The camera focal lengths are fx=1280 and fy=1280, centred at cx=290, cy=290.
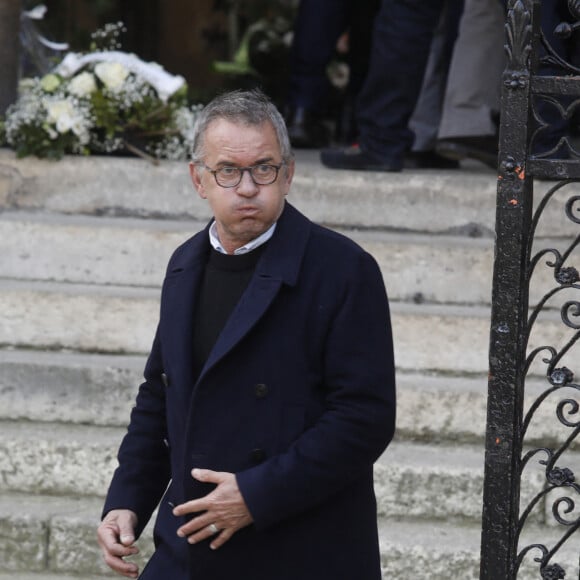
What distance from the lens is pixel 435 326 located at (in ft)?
15.2

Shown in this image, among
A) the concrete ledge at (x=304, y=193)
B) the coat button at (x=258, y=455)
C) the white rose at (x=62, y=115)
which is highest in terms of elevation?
the white rose at (x=62, y=115)

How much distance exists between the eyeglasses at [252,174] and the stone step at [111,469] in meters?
1.83

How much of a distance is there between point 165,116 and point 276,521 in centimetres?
351

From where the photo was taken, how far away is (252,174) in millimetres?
2521

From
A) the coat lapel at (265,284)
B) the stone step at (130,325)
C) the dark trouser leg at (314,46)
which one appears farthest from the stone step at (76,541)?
the dark trouser leg at (314,46)

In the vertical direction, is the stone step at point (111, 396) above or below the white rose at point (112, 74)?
below

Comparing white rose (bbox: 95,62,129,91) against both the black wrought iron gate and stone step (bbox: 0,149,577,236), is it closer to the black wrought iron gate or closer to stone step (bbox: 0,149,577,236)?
stone step (bbox: 0,149,577,236)

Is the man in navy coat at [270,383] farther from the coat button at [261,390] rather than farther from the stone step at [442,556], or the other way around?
the stone step at [442,556]

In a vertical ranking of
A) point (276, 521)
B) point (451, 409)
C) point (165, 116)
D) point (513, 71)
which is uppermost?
point (513, 71)

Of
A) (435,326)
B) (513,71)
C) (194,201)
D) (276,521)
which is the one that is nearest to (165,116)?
(194,201)

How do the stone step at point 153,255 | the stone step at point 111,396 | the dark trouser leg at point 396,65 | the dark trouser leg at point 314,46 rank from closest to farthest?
the stone step at point 111,396
the stone step at point 153,255
the dark trouser leg at point 396,65
the dark trouser leg at point 314,46

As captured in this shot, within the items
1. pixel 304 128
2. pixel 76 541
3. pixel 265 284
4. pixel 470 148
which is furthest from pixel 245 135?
pixel 304 128

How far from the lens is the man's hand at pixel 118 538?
2.67 m

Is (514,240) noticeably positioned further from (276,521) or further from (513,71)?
(276,521)
